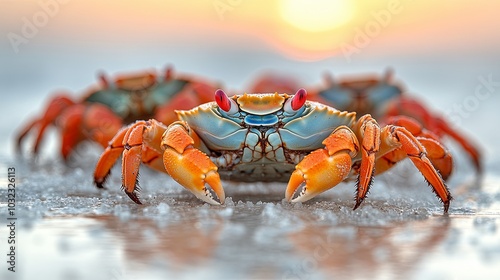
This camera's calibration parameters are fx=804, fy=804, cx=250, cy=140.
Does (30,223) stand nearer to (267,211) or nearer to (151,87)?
(267,211)

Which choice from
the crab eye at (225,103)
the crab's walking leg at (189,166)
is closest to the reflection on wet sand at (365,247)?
the crab's walking leg at (189,166)

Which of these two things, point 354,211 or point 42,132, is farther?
point 42,132

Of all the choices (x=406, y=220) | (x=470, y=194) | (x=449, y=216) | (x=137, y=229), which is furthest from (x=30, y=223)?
(x=470, y=194)

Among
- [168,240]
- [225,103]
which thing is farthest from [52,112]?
[168,240]

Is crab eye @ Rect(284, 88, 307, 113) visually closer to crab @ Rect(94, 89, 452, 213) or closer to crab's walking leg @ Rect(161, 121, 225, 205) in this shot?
crab @ Rect(94, 89, 452, 213)

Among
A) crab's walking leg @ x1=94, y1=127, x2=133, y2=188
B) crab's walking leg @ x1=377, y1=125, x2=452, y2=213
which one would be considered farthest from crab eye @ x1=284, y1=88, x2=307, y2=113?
crab's walking leg @ x1=94, y1=127, x2=133, y2=188

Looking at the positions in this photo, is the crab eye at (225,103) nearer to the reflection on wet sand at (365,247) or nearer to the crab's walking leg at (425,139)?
the reflection on wet sand at (365,247)
